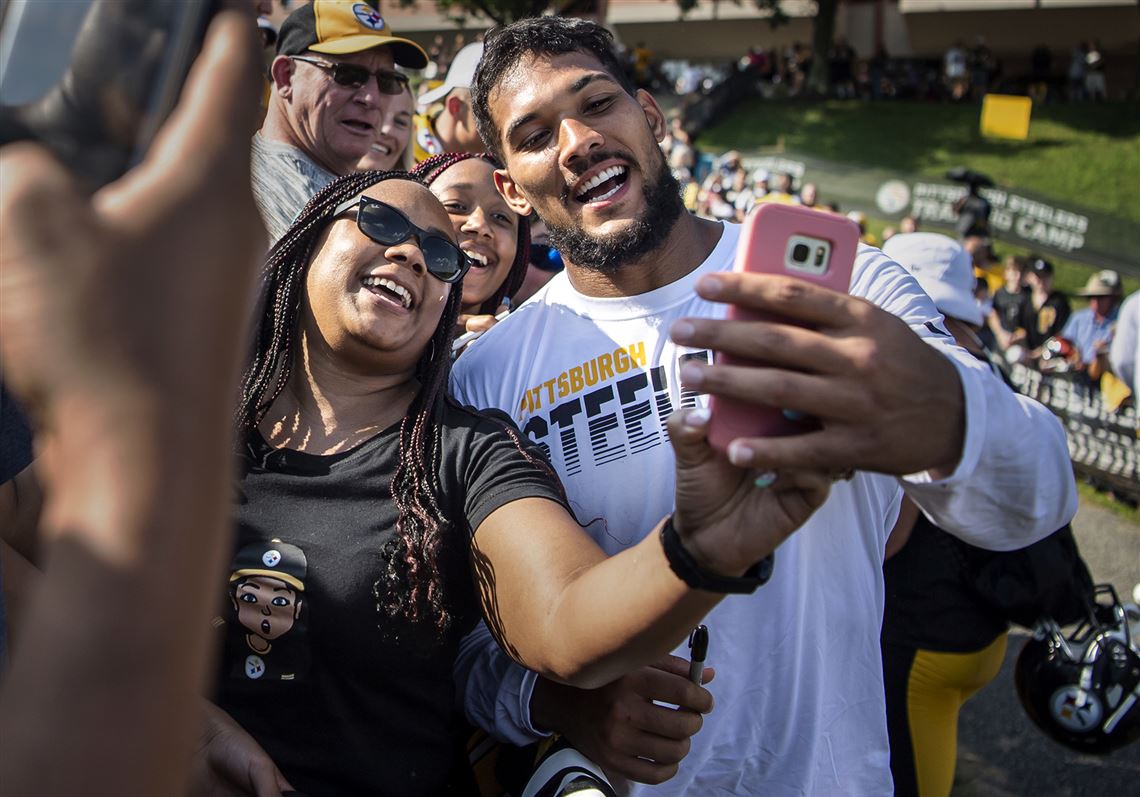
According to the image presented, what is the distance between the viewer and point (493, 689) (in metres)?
2.01

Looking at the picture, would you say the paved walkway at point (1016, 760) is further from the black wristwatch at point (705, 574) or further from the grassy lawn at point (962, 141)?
the grassy lawn at point (962, 141)

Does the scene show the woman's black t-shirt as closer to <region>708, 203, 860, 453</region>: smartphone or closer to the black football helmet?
<region>708, 203, 860, 453</region>: smartphone

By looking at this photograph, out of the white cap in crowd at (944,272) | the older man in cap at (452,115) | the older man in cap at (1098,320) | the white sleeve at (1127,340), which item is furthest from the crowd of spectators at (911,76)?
the white cap in crowd at (944,272)

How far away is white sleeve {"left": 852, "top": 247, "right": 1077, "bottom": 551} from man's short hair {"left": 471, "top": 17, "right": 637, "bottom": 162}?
1.29 meters

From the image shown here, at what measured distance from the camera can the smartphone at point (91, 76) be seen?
62 cm

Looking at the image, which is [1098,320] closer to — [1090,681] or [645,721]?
[1090,681]

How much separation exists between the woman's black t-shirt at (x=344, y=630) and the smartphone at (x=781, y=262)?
2.14 feet

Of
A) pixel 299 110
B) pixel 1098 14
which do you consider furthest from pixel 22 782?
pixel 1098 14

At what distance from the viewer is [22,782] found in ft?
2.00

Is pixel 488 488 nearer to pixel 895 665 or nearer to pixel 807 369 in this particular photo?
pixel 807 369

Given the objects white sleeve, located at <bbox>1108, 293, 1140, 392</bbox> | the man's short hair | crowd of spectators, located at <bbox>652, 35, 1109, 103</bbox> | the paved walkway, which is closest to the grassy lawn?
crowd of spectators, located at <bbox>652, 35, 1109, 103</bbox>

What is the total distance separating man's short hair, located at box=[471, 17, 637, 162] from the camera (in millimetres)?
2422

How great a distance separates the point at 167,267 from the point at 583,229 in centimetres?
168

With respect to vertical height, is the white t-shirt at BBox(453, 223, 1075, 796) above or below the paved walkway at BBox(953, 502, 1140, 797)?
above
